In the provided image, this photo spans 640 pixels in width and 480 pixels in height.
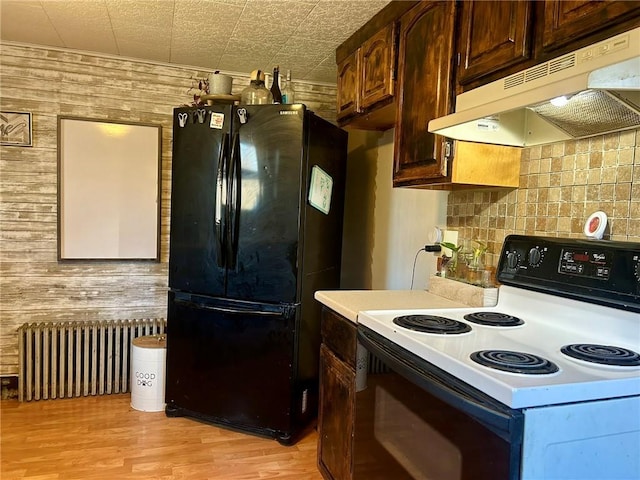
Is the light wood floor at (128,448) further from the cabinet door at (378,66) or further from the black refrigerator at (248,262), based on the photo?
the cabinet door at (378,66)

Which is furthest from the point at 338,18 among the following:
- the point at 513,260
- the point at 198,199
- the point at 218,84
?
the point at 513,260

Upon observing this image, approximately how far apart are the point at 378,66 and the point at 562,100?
45.9 inches

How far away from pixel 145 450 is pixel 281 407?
719 mm

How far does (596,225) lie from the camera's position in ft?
4.63

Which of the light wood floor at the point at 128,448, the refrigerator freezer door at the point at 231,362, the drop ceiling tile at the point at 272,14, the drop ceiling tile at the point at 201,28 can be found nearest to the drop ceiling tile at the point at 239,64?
the drop ceiling tile at the point at 201,28

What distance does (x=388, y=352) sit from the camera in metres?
1.41

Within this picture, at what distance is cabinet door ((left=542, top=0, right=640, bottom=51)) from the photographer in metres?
1.12

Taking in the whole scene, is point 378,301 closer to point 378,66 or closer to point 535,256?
point 535,256

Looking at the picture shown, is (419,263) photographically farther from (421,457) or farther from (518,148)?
(421,457)

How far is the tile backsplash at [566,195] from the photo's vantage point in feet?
4.43

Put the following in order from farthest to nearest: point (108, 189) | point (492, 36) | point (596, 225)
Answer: point (108, 189) < point (492, 36) < point (596, 225)

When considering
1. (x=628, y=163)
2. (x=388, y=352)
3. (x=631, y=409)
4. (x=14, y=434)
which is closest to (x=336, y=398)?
(x=388, y=352)

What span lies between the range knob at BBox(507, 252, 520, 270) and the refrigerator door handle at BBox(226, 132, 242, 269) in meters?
1.38

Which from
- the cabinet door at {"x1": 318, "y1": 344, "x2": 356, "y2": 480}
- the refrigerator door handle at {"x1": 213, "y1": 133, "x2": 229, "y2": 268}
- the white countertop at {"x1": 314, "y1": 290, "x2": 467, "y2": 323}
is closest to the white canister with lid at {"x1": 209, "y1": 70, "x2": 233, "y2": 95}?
the refrigerator door handle at {"x1": 213, "y1": 133, "x2": 229, "y2": 268}
